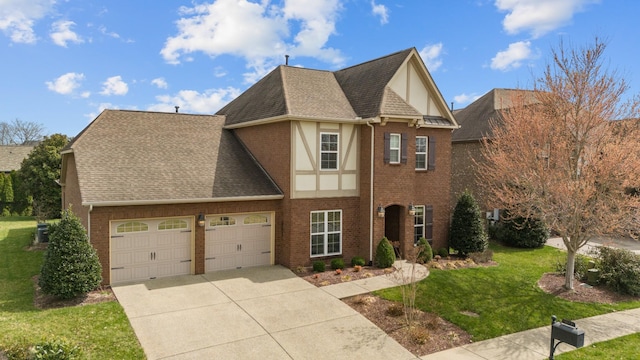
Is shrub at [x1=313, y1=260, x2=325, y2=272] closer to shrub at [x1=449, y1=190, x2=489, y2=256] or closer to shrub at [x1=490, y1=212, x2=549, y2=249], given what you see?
shrub at [x1=449, y1=190, x2=489, y2=256]

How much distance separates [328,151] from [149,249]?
766cm

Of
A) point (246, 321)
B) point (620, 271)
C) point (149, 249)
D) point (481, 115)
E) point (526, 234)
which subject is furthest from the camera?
point (481, 115)

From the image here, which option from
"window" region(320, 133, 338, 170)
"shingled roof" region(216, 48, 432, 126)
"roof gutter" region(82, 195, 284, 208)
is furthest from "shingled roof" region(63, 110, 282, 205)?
"window" region(320, 133, 338, 170)

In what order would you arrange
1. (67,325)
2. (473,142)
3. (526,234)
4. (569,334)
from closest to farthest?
(569,334) → (67,325) → (526,234) → (473,142)

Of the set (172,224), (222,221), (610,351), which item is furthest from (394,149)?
(610,351)

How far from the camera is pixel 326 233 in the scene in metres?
17.0

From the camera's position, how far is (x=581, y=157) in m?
14.6

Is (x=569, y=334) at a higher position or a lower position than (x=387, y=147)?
lower

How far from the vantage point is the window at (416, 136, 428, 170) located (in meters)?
19.1

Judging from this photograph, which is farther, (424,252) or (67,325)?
(424,252)

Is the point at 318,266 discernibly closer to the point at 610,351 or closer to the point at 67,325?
the point at 67,325

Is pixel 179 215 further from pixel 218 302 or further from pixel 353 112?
pixel 353 112

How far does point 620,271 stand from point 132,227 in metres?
17.5

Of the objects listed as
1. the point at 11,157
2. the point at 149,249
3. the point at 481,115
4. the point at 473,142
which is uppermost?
the point at 481,115
